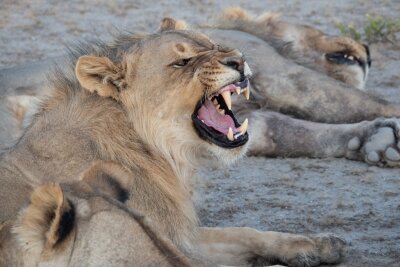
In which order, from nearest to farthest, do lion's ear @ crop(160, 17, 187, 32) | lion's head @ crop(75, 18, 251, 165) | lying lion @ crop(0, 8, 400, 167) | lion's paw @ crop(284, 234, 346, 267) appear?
lion's head @ crop(75, 18, 251, 165) → lion's paw @ crop(284, 234, 346, 267) → lion's ear @ crop(160, 17, 187, 32) → lying lion @ crop(0, 8, 400, 167)

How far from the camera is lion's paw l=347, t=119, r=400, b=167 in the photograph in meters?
5.73

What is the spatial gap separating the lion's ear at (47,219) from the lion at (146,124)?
2.12ft

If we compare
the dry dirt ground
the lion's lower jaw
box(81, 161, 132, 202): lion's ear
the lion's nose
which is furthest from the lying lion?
box(81, 161, 132, 202): lion's ear

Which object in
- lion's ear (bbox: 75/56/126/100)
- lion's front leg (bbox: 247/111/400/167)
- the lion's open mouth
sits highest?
lion's ear (bbox: 75/56/126/100)

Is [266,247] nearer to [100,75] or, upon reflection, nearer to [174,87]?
[174,87]

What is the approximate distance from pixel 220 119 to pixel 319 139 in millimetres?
1881

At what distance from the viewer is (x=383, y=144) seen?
227 inches

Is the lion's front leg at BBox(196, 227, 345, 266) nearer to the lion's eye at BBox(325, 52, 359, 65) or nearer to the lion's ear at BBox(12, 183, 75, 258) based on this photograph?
the lion's ear at BBox(12, 183, 75, 258)

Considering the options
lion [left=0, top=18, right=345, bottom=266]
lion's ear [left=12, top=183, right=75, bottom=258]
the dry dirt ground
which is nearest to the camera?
lion's ear [left=12, top=183, right=75, bottom=258]

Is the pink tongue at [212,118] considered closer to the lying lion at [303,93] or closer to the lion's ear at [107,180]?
the lion's ear at [107,180]

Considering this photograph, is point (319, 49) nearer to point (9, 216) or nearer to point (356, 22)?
point (356, 22)

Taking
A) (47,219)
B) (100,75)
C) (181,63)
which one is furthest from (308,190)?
(47,219)

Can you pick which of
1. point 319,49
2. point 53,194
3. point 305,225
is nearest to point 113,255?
point 53,194

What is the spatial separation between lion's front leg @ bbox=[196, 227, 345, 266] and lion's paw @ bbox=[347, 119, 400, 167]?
4.12 feet
